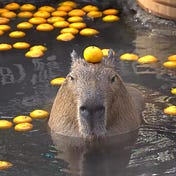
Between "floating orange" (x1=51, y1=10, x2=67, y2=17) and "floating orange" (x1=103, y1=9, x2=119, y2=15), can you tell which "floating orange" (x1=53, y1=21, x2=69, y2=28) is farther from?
"floating orange" (x1=103, y1=9, x2=119, y2=15)

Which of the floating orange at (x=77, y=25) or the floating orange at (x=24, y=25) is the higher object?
the floating orange at (x=77, y=25)

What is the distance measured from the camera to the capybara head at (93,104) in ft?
21.2

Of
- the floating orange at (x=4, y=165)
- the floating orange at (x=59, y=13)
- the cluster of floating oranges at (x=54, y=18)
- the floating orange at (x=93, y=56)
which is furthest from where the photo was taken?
the floating orange at (x=59, y=13)

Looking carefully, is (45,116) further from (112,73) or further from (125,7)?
(125,7)

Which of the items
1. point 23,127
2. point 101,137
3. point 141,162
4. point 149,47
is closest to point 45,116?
point 23,127

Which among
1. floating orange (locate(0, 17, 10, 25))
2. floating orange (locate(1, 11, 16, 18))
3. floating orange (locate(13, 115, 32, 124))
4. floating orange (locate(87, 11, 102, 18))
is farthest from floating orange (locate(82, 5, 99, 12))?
floating orange (locate(13, 115, 32, 124))

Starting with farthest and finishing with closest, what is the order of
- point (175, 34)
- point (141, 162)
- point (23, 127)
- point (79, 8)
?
point (79, 8)
point (175, 34)
point (23, 127)
point (141, 162)

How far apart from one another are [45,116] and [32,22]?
2379 millimetres

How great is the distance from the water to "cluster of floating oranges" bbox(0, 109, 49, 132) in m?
0.05

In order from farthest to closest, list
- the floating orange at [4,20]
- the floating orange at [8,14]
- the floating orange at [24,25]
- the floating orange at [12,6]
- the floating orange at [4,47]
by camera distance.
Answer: the floating orange at [12,6] → the floating orange at [8,14] → the floating orange at [4,20] → the floating orange at [24,25] → the floating orange at [4,47]

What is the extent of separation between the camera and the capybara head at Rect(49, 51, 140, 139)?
645 cm

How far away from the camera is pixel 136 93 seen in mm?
7633

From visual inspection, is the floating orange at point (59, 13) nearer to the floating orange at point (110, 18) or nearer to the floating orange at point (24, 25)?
the floating orange at point (24, 25)

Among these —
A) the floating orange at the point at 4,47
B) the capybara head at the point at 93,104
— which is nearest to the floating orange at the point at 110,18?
the floating orange at the point at 4,47
